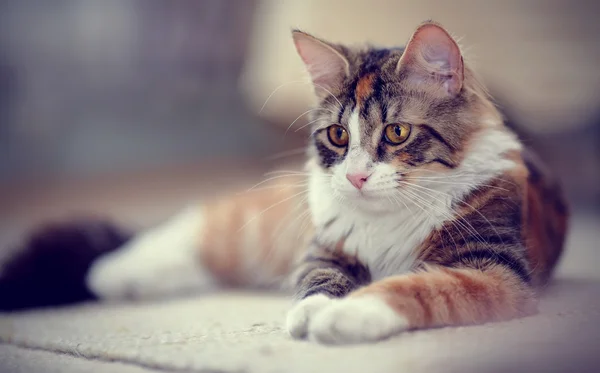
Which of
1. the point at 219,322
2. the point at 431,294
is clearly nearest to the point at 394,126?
the point at 431,294

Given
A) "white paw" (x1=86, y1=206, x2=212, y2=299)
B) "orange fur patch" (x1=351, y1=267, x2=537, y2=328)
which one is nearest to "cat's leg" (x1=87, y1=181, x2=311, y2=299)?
"white paw" (x1=86, y1=206, x2=212, y2=299)

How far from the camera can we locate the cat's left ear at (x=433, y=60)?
1188 millimetres

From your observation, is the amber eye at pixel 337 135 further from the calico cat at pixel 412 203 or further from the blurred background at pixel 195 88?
the blurred background at pixel 195 88

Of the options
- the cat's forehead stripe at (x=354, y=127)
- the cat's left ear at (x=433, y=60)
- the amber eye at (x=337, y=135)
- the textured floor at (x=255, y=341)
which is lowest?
the textured floor at (x=255, y=341)

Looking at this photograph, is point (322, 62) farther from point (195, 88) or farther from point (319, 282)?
point (195, 88)

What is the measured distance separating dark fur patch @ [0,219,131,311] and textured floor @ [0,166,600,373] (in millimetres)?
70

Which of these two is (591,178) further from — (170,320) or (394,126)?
(170,320)

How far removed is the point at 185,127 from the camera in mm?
3666

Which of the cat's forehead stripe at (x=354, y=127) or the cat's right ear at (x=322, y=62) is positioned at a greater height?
the cat's right ear at (x=322, y=62)

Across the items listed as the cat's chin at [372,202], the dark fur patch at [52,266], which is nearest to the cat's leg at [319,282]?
the cat's chin at [372,202]

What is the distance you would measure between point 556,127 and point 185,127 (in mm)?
2060

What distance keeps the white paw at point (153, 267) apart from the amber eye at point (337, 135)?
0.72 m

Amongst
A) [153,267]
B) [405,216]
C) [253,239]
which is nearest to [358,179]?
[405,216]

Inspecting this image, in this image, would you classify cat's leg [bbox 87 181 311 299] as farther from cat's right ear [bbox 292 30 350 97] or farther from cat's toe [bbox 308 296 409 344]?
cat's toe [bbox 308 296 409 344]
